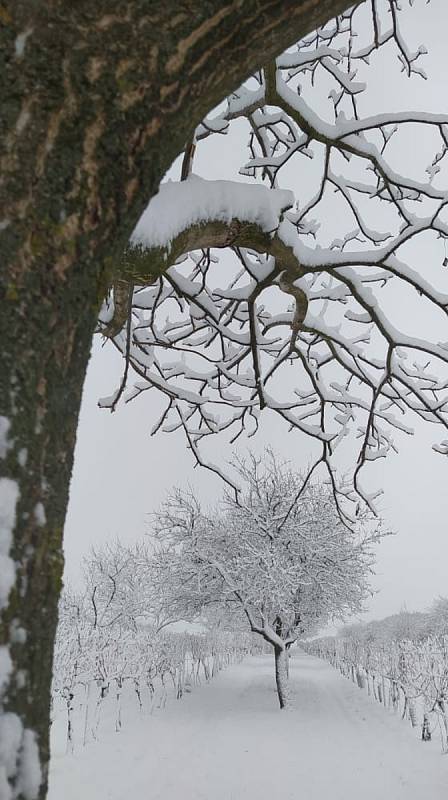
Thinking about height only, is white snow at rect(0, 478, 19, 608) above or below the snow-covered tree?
below

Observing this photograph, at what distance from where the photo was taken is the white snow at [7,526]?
0.58m

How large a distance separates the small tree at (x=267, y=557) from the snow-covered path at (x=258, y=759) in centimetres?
250

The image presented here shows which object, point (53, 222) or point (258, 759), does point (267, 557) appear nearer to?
point (258, 759)

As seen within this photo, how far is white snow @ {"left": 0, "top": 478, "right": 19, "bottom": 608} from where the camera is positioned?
22.8 inches

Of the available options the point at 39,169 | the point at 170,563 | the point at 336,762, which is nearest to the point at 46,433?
the point at 39,169

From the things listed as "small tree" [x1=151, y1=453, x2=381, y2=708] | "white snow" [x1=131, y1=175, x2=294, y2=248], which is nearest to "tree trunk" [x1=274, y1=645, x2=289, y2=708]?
"small tree" [x1=151, y1=453, x2=381, y2=708]

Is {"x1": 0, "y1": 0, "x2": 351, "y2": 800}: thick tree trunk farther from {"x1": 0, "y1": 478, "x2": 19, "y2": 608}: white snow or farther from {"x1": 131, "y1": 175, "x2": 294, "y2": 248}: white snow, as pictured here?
{"x1": 131, "y1": 175, "x2": 294, "y2": 248}: white snow

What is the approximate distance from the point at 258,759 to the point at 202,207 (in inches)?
414

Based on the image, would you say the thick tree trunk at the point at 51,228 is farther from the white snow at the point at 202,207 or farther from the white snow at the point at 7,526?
the white snow at the point at 202,207

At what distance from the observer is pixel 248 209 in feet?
5.92

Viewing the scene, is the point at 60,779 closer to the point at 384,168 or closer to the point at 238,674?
the point at 384,168

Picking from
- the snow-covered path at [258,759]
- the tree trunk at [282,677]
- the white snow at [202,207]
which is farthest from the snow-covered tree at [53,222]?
the tree trunk at [282,677]

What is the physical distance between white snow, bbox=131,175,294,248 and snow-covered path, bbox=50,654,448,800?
326 inches

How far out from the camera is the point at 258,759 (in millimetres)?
9547
